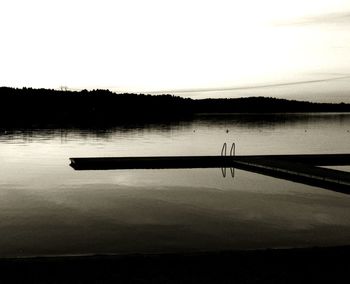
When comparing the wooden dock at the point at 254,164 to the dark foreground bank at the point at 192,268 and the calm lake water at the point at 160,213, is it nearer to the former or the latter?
the calm lake water at the point at 160,213

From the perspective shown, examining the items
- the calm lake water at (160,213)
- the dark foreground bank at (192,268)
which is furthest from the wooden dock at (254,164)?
the dark foreground bank at (192,268)

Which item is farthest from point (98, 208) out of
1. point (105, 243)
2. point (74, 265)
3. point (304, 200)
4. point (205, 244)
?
point (74, 265)

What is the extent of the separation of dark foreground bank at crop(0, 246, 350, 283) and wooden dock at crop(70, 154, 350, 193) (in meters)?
16.6

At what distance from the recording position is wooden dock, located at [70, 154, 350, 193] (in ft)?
82.8

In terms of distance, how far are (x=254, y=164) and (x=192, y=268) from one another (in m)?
23.4

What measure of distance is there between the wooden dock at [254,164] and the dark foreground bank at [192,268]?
16.6 m

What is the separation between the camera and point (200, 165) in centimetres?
3338

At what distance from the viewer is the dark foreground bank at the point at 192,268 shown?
684cm

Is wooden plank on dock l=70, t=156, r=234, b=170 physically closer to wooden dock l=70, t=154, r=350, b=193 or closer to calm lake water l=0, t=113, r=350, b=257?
wooden dock l=70, t=154, r=350, b=193

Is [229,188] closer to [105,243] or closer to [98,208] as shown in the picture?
[98,208]

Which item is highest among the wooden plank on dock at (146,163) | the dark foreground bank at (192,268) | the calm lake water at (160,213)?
the dark foreground bank at (192,268)

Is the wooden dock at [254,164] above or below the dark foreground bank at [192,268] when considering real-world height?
below

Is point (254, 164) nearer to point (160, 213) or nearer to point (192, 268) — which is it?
point (160, 213)

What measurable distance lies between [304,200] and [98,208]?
903cm
